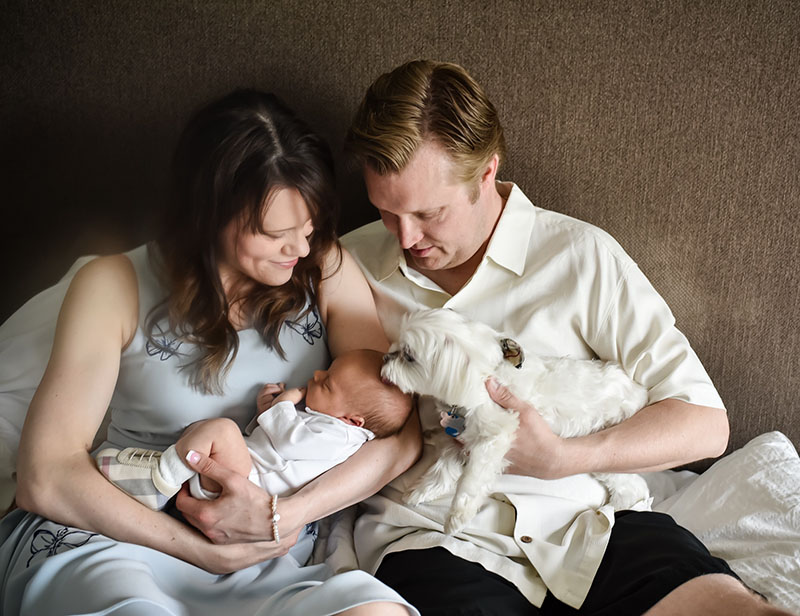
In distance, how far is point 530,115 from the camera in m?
1.75

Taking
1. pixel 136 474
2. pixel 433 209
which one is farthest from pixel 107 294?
pixel 433 209

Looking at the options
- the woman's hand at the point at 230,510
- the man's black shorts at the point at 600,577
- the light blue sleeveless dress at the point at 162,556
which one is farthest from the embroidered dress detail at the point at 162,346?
the man's black shorts at the point at 600,577

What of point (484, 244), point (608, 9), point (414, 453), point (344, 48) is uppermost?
point (608, 9)

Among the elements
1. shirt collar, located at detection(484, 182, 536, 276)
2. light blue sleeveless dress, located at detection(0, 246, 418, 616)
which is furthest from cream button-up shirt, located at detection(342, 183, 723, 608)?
light blue sleeveless dress, located at detection(0, 246, 418, 616)

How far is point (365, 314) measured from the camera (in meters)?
1.62

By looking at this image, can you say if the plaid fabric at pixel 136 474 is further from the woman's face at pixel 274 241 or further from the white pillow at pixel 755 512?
the white pillow at pixel 755 512

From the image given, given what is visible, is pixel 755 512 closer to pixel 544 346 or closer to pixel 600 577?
pixel 600 577

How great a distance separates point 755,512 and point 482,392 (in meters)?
0.77

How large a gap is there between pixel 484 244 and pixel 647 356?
1.47 feet

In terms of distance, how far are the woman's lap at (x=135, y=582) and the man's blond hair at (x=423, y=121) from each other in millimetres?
830

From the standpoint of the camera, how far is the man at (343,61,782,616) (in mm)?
1324

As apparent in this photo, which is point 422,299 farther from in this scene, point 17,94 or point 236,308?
point 17,94

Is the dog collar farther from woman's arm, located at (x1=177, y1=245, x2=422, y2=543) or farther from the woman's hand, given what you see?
the woman's hand

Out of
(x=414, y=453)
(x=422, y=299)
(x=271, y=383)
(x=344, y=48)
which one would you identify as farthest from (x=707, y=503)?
(x=344, y=48)
